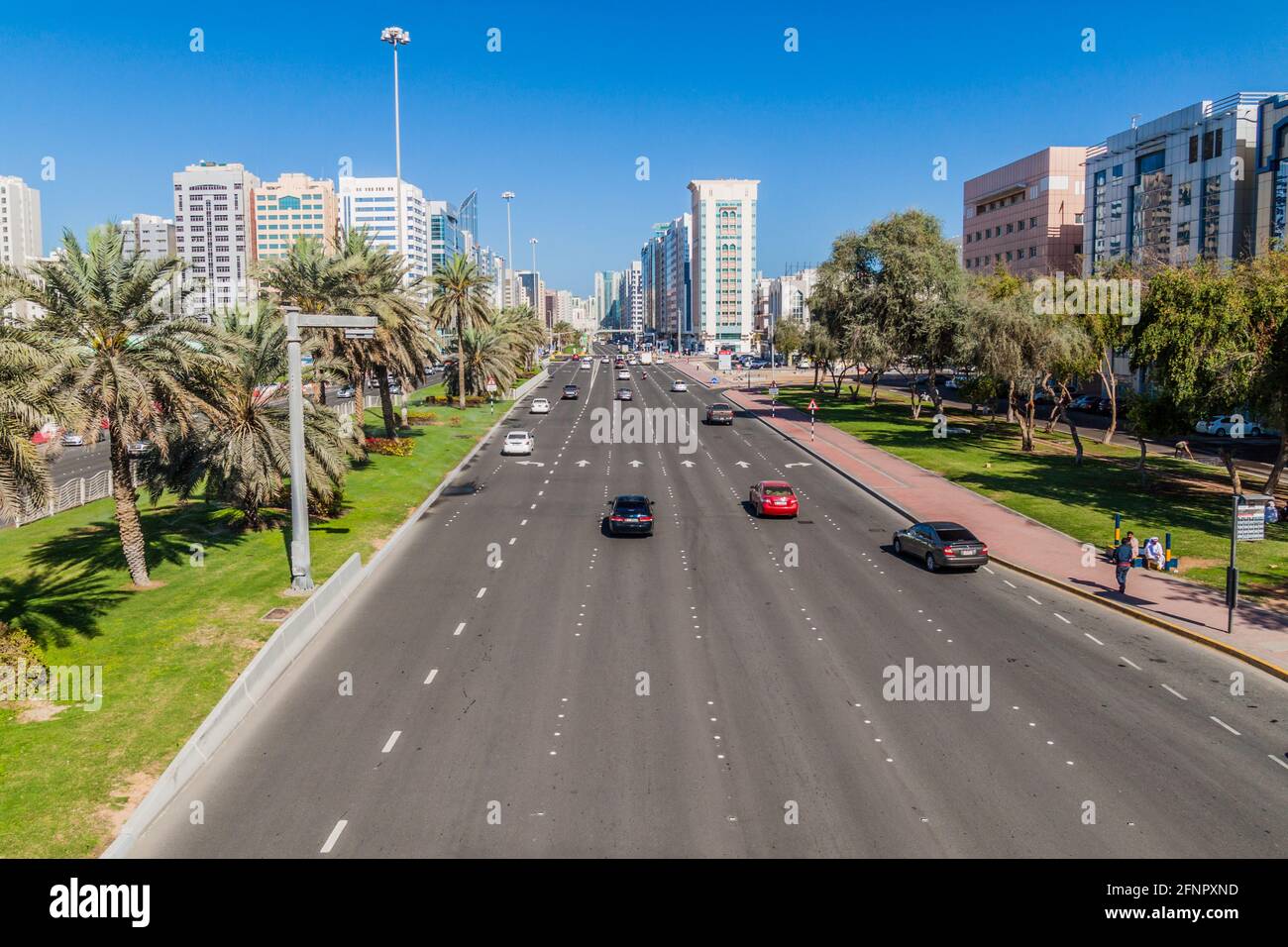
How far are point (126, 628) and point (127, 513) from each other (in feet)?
13.5

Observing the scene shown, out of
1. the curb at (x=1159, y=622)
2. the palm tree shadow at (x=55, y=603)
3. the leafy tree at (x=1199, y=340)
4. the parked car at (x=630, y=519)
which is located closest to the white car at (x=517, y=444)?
the parked car at (x=630, y=519)

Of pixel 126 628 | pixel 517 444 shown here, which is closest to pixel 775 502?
pixel 517 444

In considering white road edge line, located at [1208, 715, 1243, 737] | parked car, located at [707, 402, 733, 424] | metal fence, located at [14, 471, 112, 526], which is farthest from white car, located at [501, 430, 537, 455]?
white road edge line, located at [1208, 715, 1243, 737]

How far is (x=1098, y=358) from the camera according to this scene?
4831 cm

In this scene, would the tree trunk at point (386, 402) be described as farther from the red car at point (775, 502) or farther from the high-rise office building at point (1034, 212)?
the high-rise office building at point (1034, 212)

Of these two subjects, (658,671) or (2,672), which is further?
(658,671)

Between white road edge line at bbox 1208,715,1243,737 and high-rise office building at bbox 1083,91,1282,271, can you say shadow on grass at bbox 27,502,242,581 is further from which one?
high-rise office building at bbox 1083,91,1282,271

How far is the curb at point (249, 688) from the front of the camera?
490 inches

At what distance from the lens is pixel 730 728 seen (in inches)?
604

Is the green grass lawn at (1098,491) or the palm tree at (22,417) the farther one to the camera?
the green grass lawn at (1098,491)

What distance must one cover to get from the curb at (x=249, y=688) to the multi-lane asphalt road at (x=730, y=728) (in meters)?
0.25

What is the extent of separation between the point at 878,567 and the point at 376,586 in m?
14.0

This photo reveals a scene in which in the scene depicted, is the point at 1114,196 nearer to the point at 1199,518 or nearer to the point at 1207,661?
the point at 1199,518
